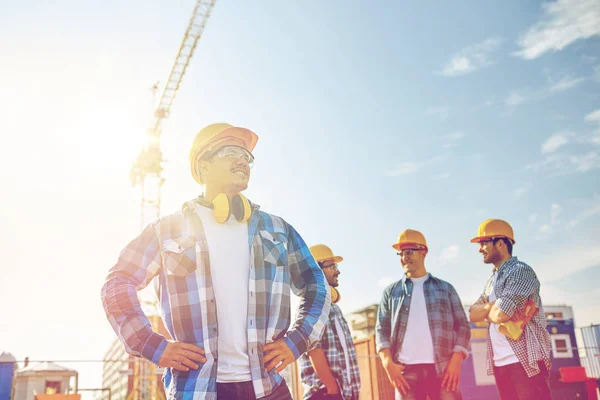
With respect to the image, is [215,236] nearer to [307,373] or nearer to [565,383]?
[307,373]

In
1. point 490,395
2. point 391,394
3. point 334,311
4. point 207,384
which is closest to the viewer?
point 207,384

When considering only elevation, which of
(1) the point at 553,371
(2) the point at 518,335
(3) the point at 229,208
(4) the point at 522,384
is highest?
(3) the point at 229,208

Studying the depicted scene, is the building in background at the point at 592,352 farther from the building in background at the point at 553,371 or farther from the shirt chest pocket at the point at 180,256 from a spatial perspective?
the shirt chest pocket at the point at 180,256

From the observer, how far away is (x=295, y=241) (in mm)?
3051

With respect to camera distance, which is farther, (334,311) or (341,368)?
(334,311)

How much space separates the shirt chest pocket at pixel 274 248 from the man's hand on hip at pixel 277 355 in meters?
0.41

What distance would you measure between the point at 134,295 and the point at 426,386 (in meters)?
3.66

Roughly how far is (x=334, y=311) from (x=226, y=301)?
3335 millimetres

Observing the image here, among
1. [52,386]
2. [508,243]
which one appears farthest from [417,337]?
[52,386]

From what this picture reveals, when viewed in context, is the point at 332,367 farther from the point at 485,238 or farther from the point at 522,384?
the point at 485,238

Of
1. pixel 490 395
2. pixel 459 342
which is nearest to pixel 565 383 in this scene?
pixel 490 395

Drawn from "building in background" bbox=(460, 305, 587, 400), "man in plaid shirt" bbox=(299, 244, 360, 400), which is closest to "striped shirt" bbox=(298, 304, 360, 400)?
"man in plaid shirt" bbox=(299, 244, 360, 400)

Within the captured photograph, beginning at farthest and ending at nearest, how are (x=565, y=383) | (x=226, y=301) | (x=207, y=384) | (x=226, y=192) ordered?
(x=565, y=383), (x=226, y=192), (x=226, y=301), (x=207, y=384)

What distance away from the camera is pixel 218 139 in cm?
304
